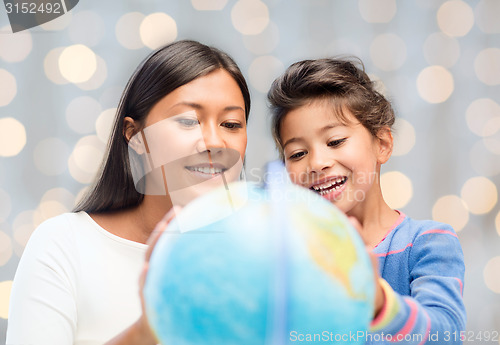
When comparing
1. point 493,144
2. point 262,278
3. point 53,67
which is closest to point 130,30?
point 53,67

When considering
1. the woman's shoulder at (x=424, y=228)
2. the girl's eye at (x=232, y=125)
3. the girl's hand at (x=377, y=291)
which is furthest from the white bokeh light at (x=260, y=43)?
the girl's hand at (x=377, y=291)

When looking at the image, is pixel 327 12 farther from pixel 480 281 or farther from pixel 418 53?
pixel 480 281

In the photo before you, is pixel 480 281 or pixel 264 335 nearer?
pixel 264 335

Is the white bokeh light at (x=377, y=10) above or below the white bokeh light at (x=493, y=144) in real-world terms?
above

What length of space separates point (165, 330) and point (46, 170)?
2.28 ft

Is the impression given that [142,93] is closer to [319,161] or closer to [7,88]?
[319,161]

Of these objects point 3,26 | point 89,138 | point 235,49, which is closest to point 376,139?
point 235,49

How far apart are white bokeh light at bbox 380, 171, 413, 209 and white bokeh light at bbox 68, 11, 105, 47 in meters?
0.77

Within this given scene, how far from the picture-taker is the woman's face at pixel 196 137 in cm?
71

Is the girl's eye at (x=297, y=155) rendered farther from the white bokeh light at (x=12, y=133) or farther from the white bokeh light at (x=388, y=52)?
Answer: the white bokeh light at (x=12, y=133)

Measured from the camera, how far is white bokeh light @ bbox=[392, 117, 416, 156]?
1179 millimetres

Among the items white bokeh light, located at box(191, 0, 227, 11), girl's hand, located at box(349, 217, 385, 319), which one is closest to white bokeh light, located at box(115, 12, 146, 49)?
white bokeh light, located at box(191, 0, 227, 11)

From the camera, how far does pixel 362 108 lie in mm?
907

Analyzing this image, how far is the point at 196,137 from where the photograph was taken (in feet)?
2.33
